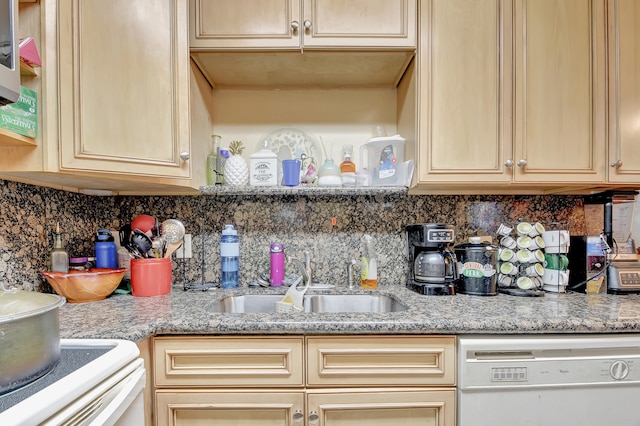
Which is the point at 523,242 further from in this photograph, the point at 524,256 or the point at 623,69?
Answer: the point at 623,69

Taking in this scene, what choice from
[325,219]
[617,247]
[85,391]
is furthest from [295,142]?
[617,247]

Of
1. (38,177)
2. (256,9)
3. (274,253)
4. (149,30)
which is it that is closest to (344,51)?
(256,9)

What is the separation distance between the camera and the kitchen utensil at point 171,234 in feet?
4.77

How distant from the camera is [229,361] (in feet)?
3.39

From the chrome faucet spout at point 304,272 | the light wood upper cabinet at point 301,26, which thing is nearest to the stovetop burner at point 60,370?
the chrome faucet spout at point 304,272

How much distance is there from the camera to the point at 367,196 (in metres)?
1.65

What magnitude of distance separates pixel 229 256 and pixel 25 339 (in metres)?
0.96

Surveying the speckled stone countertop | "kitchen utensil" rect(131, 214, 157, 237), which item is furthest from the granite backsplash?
the speckled stone countertop

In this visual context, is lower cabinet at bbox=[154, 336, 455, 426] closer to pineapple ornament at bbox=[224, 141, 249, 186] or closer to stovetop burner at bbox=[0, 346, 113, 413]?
stovetop burner at bbox=[0, 346, 113, 413]

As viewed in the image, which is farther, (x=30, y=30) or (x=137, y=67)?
(x=137, y=67)

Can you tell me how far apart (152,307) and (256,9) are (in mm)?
1229

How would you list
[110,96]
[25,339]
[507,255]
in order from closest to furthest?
[25,339] < [110,96] < [507,255]

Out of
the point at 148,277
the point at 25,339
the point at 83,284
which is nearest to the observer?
the point at 25,339

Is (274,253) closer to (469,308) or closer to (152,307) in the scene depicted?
(152,307)
